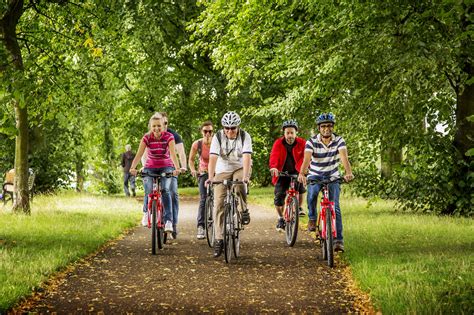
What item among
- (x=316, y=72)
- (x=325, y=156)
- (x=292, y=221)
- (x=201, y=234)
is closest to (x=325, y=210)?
(x=325, y=156)

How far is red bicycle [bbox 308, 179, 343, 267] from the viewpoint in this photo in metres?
8.42

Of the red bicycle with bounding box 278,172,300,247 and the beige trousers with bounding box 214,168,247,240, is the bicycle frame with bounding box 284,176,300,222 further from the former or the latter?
the beige trousers with bounding box 214,168,247,240

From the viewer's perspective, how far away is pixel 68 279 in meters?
7.64

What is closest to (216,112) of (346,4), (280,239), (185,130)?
(185,130)

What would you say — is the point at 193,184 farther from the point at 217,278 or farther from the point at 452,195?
the point at 217,278

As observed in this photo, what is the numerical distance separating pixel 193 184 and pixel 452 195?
23973 mm

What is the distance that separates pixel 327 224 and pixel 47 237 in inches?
198

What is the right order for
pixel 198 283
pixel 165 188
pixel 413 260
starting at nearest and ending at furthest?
1. pixel 198 283
2. pixel 413 260
3. pixel 165 188

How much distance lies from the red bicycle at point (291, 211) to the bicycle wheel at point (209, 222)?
1.23 m

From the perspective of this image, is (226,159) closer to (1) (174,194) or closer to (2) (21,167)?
(1) (174,194)

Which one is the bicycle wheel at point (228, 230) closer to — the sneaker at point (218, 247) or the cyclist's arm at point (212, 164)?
the sneaker at point (218, 247)

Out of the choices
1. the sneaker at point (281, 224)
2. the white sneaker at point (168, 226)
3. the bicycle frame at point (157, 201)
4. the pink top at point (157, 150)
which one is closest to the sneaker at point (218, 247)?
the bicycle frame at point (157, 201)

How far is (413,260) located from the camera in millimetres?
8242

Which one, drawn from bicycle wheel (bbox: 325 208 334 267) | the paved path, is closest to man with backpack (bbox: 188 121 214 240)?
the paved path
